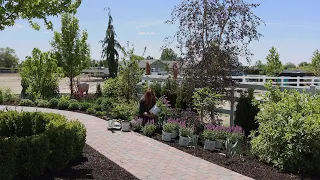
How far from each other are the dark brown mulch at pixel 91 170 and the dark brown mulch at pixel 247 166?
1828mm

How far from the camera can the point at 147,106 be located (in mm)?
9102

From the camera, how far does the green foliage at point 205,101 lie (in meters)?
8.18

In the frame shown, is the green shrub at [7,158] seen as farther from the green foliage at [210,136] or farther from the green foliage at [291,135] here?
the green foliage at [291,135]

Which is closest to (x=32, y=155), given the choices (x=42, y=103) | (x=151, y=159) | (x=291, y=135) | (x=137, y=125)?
(x=151, y=159)

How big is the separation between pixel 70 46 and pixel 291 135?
13865 millimetres

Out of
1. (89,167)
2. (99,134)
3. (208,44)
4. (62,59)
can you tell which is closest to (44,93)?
(62,59)

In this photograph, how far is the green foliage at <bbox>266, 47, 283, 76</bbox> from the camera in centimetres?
3222

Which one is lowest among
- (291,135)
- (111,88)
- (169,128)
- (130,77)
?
(169,128)

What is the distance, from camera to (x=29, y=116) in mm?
7125

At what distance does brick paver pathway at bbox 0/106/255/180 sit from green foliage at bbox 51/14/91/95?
9393mm

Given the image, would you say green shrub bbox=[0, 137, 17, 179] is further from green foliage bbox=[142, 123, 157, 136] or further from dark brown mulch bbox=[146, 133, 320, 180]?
green foliage bbox=[142, 123, 157, 136]

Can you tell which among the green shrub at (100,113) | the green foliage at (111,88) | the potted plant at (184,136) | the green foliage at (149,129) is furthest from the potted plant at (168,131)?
the green foliage at (111,88)

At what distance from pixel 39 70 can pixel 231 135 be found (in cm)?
1173

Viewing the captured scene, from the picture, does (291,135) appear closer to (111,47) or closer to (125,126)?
(125,126)
